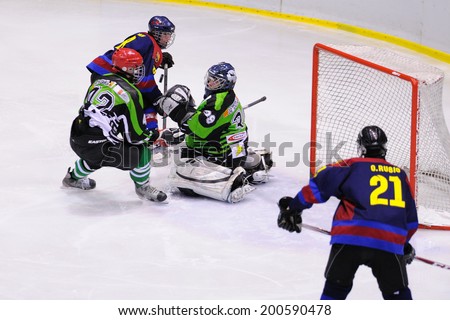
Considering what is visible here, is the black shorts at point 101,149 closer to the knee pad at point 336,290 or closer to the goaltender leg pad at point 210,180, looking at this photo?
the goaltender leg pad at point 210,180

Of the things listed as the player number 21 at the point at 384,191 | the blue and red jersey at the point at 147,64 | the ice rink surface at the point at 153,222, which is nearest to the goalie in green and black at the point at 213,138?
the ice rink surface at the point at 153,222

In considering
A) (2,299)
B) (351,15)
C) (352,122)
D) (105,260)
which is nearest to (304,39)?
(351,15)

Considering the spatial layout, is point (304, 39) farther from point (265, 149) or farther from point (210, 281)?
point (210, 281)

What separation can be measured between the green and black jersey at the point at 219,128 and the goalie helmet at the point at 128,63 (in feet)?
1.35

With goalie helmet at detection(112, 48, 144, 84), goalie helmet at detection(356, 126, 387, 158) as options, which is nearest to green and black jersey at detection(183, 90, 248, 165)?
goalie helmet at detection(112, 48, 144, 84)

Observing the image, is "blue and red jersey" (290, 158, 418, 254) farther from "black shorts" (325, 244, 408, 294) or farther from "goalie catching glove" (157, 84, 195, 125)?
"goalie catching glove" (157, 84, 195, 125)

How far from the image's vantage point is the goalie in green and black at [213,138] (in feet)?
16.4

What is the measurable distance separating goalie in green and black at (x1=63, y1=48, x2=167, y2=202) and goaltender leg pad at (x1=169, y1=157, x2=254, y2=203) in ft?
0.85

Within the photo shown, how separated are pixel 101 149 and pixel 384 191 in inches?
78.8

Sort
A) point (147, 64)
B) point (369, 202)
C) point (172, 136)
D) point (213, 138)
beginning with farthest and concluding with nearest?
point (172, 136) < point (147, 64) < point (213, 138) < point (369, 202)

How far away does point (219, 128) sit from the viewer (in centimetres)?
504

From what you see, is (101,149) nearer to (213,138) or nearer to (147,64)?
(213,138)

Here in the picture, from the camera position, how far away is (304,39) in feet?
28.8

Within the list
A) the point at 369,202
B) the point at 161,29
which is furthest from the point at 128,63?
the point at 369,202
